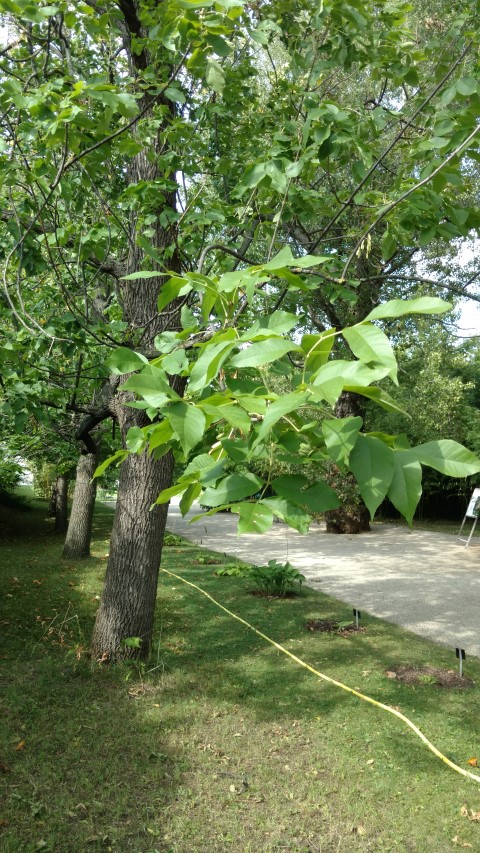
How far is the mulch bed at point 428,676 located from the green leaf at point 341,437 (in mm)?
4633

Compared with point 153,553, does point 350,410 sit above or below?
above

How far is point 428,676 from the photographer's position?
5.08 meters

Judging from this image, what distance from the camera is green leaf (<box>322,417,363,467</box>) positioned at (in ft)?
2.91

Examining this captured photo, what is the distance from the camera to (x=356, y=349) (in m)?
0.91

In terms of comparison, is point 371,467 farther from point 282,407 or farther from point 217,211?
point 217,211

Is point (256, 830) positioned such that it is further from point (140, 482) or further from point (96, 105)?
point (96, 105)

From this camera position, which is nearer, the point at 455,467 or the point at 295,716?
the point at 455,467

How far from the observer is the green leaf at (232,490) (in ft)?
3.28

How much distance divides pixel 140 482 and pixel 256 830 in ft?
8.10

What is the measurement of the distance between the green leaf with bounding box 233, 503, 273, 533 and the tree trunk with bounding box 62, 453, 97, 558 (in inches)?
358

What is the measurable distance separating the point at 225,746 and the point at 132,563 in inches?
59.6

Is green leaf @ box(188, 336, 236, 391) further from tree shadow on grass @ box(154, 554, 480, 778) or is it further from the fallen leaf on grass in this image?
tree shadow on grass @ box(154, 554, 480, 778)

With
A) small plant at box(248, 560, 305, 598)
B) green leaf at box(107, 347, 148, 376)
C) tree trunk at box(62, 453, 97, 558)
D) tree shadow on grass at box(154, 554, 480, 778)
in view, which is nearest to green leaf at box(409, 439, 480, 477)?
green leaf at box(107, 347, 148, 376)

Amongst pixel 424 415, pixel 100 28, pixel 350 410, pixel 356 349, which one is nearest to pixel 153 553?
pixel 100 28
